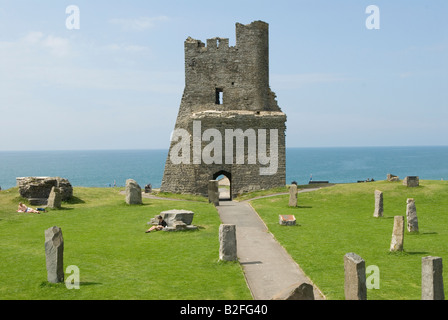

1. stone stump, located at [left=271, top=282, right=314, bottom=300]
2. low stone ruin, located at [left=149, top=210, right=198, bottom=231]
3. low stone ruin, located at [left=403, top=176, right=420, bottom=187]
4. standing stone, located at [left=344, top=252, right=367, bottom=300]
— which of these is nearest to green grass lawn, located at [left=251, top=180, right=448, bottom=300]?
low stone ruin, located at [left=403, top=176, right=420, bottom=187]

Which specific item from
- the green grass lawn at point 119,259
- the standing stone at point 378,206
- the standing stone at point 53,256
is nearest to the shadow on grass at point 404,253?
the green grass lawn at point 119,259

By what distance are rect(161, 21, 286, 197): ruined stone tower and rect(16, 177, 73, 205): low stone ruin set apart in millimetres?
10495

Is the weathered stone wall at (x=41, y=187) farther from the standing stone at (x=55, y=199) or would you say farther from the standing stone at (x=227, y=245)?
the standing stone at (x=227, y=245)

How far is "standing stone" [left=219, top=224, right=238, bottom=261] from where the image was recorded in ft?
53.1

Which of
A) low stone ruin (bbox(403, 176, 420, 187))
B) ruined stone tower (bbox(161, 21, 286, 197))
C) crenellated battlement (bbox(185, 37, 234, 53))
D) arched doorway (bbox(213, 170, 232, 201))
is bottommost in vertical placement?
arched doorway (bbox(213, 170, 232, 201))

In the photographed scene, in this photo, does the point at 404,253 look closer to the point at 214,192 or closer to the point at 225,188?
the point at 214,192

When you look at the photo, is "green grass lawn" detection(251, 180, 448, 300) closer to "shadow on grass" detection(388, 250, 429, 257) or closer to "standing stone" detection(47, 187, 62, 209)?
"shadow on grass" detection(388, 250, 429, 257)

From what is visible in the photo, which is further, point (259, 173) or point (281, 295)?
point (259, 173)

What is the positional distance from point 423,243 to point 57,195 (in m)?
21.1

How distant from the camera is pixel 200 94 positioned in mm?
41438
